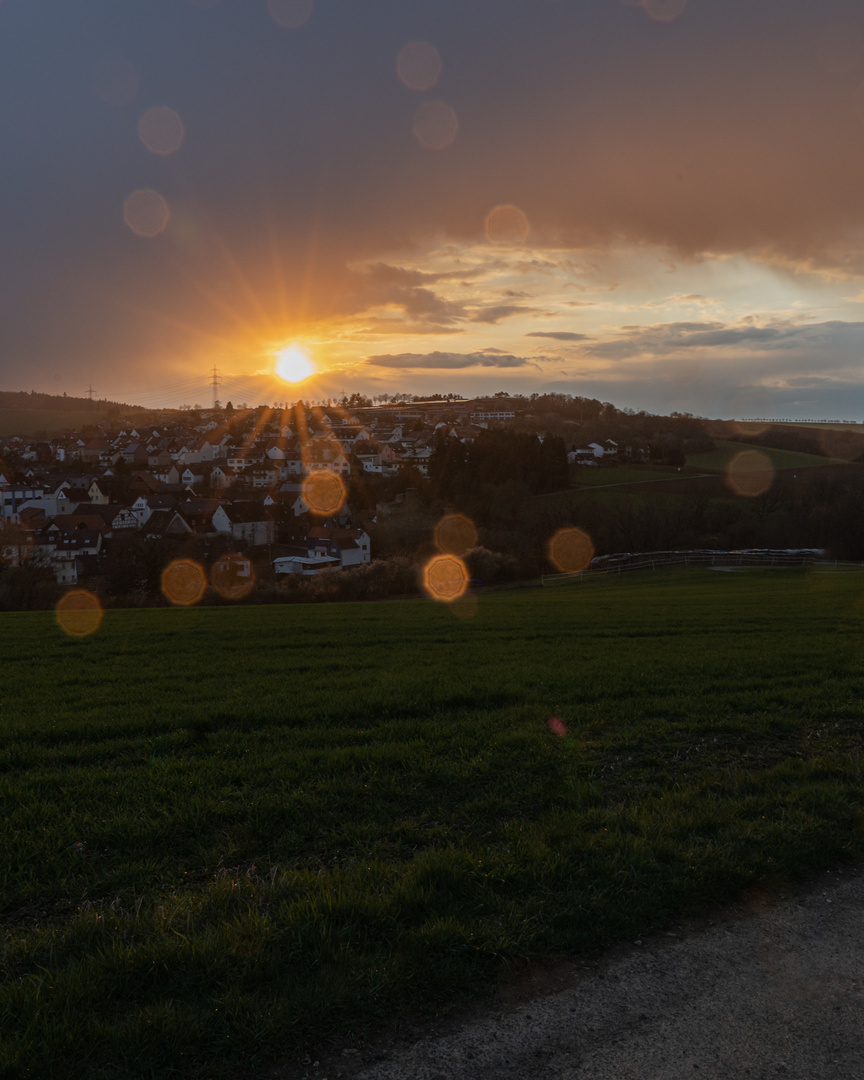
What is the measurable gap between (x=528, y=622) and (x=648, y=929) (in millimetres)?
13782

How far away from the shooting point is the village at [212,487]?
62.0 metres

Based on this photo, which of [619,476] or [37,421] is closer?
[619,476]

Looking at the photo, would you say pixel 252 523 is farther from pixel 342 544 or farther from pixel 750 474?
pixel 750 474

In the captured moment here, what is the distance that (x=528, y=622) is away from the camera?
17.8 m

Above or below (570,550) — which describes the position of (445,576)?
above

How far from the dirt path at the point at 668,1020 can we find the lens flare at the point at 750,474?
80.4 metres

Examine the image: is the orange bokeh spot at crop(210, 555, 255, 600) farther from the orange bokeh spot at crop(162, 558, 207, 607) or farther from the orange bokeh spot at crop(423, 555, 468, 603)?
the orange bokeh spot at crop(423, 555, 468, 603)

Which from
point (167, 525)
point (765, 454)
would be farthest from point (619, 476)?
point (167, 525)

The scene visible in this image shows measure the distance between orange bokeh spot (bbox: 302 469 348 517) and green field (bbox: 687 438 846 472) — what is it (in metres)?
48.4

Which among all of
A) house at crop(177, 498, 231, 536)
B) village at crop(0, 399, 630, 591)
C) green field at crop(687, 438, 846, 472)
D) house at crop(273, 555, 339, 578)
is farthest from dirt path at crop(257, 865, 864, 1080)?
green field at crop(687, 438, 846, 472)

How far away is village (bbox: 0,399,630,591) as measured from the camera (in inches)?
2442

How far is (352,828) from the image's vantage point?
5184 millimetres

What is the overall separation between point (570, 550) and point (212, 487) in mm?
67446

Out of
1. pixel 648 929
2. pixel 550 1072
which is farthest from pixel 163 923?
pixel 648 929
